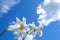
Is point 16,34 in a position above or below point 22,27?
below

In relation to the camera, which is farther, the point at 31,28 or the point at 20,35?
the point at 31,28

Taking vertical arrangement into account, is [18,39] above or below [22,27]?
below

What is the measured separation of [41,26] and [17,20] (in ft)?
0.76

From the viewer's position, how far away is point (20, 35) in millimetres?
761

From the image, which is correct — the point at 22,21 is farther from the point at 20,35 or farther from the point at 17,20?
the point at 20,35

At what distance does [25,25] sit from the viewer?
857 mm

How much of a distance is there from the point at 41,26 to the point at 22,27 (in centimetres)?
17

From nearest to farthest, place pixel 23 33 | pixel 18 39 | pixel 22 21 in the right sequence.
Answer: pixel 18 39 → pixel 23 33 → pixel 22 21

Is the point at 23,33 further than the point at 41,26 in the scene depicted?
No

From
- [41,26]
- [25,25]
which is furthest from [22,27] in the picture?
[41,26]

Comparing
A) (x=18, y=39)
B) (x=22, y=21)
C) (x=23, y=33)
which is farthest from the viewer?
(x=22, y=21)

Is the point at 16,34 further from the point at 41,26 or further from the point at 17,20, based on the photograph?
Result: the point at 41,26

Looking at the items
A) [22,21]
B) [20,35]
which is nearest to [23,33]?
[20,35]

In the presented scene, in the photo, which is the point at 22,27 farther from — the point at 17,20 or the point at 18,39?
the point at 18,39
